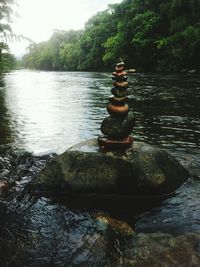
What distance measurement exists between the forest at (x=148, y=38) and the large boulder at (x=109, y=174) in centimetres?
1722

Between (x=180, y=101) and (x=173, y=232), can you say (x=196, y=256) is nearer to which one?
(x=173, y=232)

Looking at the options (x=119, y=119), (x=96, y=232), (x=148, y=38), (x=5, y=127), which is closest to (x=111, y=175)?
(x=119, y=119)

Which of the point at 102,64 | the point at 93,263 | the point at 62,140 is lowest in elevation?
the point at 102,64

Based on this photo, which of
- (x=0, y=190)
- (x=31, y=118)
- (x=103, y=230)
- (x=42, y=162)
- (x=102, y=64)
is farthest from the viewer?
(x=102, y=64)

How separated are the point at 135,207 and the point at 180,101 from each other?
1437cm

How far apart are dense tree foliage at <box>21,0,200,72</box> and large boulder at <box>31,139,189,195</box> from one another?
17.8 m

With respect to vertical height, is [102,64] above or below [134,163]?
below

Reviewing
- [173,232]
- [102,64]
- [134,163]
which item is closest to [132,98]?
Result: [134,163]

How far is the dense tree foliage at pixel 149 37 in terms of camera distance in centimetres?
4921

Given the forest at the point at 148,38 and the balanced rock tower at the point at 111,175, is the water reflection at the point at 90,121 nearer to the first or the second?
the balanced rock tower at the point at 111,175

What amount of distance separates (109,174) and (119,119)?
1.28 meters

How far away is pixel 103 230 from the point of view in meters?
5.39

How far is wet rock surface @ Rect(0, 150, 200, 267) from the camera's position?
466 centimetres

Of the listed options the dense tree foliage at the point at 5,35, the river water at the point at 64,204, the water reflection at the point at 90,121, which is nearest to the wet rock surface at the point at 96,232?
the river water at the point at 64,204
